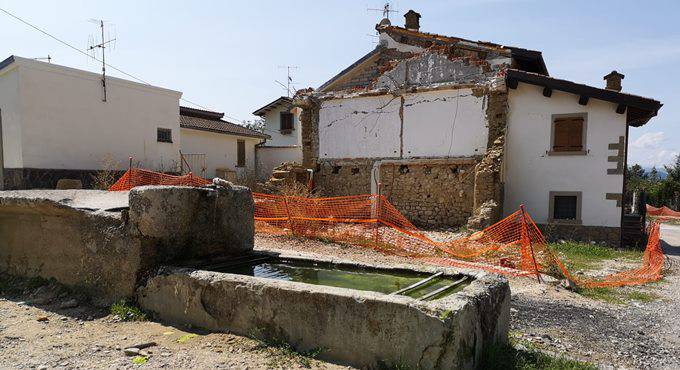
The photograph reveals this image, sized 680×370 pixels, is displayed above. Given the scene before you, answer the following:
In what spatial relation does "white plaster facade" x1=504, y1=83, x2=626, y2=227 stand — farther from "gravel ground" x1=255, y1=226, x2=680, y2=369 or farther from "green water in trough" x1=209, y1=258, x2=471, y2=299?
"green water in trough" x1=209, y1=258, x2=471, y2=299

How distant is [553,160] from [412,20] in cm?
769

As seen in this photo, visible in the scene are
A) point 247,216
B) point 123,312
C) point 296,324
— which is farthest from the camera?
point 247,216

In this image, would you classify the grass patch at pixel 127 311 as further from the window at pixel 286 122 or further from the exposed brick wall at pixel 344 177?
the window at pixel 286 122

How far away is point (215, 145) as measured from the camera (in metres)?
21.1

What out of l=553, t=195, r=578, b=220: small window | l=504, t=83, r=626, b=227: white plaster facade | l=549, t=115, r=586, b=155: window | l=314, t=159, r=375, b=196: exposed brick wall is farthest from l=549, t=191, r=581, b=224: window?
l=314, t=159, r=375, b=196: exposed brick wall

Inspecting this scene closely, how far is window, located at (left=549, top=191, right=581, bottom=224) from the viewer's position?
1184cm

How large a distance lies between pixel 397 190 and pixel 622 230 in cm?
643

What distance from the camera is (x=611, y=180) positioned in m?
11.5

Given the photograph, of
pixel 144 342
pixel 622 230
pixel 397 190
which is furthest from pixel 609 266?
pixel 144 342

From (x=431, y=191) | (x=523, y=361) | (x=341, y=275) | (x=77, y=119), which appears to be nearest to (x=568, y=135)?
(x=431, y=191)

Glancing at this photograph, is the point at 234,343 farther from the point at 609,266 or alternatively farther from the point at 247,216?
the point at 609,266

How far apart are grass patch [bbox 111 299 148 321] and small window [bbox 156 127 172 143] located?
1318cm

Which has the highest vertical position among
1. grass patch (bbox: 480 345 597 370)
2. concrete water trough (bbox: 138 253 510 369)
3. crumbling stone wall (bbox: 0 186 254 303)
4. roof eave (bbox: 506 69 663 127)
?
roof eave (bbox: 506 69 663 127)

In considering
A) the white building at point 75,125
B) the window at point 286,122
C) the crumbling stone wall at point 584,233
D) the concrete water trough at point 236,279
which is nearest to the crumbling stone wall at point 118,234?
the concrete water trough at point 236,279
